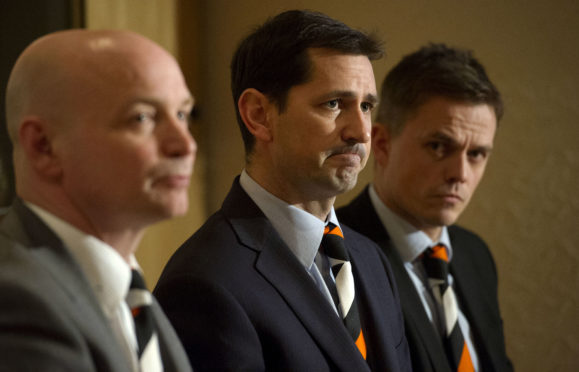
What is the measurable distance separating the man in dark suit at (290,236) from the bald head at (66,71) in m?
Answer: 0.43

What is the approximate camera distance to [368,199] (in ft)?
6.08

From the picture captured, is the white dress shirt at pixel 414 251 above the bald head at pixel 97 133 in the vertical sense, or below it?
below

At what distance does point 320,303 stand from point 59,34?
0.67 m

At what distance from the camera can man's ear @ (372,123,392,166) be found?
188cm

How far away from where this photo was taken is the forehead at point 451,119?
1766 mm

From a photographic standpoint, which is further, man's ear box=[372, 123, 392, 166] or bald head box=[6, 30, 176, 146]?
man's ear box=[372, 123, 392, 166]

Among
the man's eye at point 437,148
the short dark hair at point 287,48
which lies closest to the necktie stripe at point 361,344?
the short dark hair at point 287,48

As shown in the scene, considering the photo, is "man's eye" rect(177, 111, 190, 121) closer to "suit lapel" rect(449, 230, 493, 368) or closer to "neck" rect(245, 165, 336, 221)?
"neck" rect(245, 165, 336, 221)

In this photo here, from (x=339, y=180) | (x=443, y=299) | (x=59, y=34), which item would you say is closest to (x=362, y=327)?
(x=339, y=180)

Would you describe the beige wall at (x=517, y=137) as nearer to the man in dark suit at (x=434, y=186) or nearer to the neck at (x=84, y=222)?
the man in dark suit at (x=434, y=186)

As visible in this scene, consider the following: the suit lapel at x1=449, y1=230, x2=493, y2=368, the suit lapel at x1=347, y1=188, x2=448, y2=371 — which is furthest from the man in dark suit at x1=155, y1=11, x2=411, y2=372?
the suit lapel at x1=449, y1=230, x2=493, y2=368

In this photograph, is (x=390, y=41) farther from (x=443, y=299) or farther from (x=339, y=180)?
(x=339, y=180)

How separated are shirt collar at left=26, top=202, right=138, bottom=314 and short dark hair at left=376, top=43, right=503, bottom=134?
1.21 meters

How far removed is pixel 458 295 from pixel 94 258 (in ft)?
4.50
